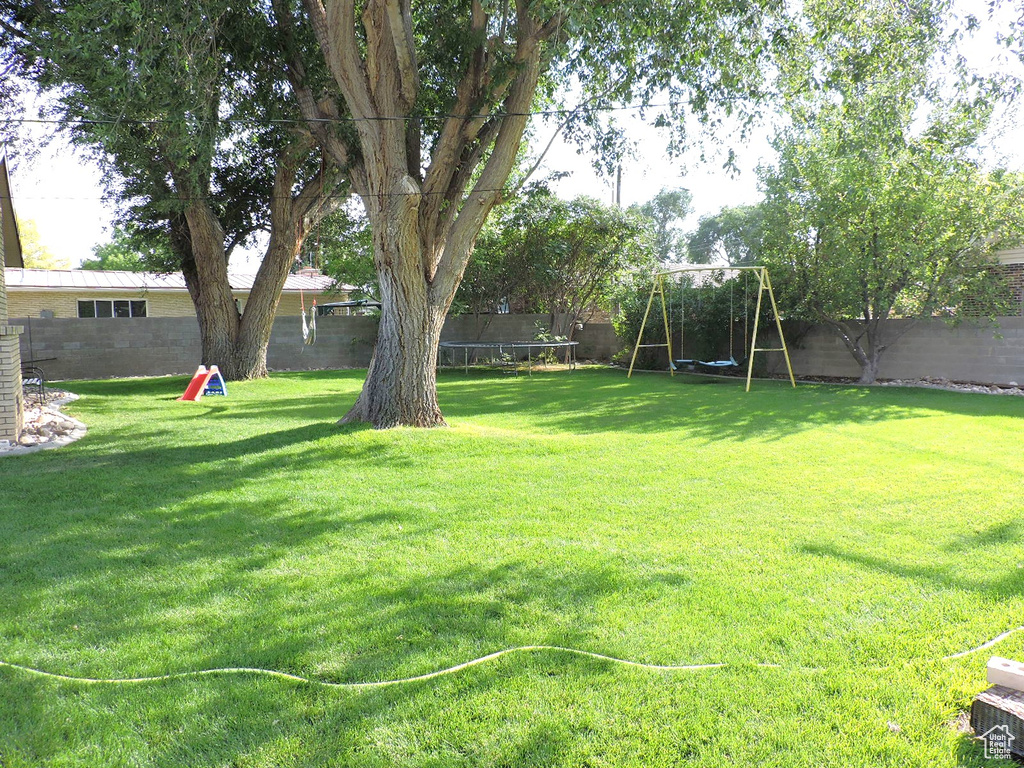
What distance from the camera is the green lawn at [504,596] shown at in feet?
7.86

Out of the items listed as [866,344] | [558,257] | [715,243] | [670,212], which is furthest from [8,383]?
[670,212]

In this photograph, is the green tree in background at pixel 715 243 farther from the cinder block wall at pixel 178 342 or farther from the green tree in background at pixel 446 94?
the green tree in background at pixel 446 94

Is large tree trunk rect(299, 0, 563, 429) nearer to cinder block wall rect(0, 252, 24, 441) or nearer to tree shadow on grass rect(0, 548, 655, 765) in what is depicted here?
cinder block wall rect(0, 252, 24, 441)

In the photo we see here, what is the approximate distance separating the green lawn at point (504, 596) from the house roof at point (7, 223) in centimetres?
488

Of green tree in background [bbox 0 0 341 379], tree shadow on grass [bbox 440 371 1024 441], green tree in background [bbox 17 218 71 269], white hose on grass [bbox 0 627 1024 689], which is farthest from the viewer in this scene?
green tree in background [bbox 17 218 71 269]

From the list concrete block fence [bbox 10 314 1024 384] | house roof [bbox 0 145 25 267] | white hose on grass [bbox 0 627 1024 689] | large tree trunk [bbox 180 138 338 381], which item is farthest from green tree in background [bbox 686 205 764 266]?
white hose on grass [bbox 0 627 1024 689]

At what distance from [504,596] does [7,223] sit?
42.1 ft

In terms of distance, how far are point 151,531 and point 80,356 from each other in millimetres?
13502

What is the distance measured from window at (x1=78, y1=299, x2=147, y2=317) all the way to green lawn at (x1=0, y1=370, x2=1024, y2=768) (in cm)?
1756

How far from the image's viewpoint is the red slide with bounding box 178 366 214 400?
1158cm

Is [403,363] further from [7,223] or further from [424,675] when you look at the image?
[7,223]

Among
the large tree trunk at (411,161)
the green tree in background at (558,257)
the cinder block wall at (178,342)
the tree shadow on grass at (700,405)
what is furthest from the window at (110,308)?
the large tree trunk at (411,161)

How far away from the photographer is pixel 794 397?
11.6 m

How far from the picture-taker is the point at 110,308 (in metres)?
22.7
